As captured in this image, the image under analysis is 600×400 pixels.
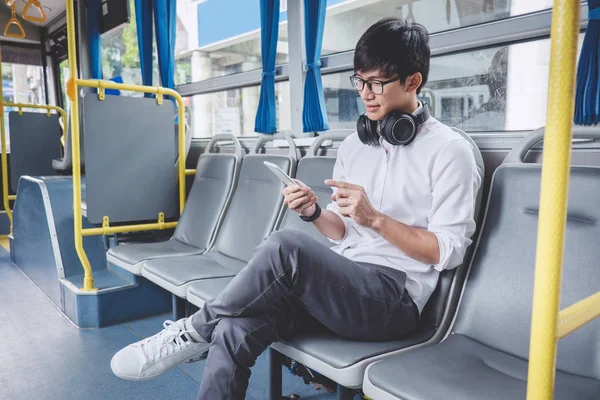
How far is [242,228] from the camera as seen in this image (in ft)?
8.68

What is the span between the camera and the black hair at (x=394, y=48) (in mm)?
1485

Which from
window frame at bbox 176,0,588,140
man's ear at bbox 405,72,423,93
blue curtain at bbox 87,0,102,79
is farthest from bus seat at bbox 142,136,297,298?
blue curtain at bbox 87,0,102,79

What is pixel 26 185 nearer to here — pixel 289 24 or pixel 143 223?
pixel 143 223

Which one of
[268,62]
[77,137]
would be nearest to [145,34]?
[268,62]

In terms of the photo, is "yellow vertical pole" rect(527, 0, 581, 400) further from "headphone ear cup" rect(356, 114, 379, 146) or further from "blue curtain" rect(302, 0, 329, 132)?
"blue curtain" rect(302, 0, 329, 132)

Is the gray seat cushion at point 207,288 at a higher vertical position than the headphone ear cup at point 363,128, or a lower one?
lower

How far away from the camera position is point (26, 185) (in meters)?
3.72

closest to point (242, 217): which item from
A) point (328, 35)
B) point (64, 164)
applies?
point (328, 35)

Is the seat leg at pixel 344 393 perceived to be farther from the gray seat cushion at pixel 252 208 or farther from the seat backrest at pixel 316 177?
the gray seat cushion at pixel 252 208

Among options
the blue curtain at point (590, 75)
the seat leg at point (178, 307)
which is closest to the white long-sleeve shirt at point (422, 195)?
the blue curtain at point (590, 75)

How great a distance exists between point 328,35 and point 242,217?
123 centimetres

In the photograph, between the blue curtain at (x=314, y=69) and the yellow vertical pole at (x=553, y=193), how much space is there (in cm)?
213

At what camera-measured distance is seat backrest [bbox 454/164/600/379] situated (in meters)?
1.29

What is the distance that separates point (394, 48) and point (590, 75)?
68 cm
